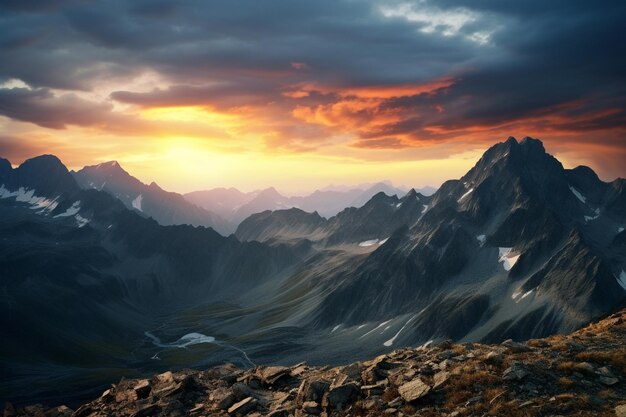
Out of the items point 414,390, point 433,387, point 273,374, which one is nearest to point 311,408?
point 414,390

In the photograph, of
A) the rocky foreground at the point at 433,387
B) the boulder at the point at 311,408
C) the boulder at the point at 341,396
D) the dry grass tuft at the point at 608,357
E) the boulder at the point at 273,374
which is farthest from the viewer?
the boulder at the point at 273,374

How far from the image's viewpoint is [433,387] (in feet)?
89.0

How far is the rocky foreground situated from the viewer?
80.4ft

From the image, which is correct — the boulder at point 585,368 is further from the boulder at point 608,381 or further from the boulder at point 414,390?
the boulder at point 414,390

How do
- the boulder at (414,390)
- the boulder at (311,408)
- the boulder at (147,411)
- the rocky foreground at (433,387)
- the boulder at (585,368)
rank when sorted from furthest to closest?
the boulder at (147,411) → the boulder at (311,408) → the boulder at (414,390) → the boulder at (585,368) → the rocky foreground at (433,387)

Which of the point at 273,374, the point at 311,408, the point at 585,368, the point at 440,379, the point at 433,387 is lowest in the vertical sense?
the point at 273,374

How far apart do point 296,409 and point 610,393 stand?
59.6 ft

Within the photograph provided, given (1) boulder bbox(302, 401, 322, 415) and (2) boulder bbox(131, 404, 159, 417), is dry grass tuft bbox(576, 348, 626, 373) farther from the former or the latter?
(2) boulder bbox(131, 404, 159, 417)

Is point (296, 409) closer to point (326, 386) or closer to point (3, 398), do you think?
point (326, 386)

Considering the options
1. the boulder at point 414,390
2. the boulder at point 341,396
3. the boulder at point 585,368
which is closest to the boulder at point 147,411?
the boulder at point 341,396

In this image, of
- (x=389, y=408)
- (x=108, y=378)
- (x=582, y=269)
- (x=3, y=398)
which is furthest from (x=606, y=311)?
(x=3, y=398)

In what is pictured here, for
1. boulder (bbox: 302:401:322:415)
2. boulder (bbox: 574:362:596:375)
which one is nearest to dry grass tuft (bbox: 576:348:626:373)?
boulder (bbox: 574:362:596:375)

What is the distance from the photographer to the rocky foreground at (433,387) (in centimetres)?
2452

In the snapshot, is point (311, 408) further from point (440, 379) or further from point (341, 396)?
point (440, 379)
